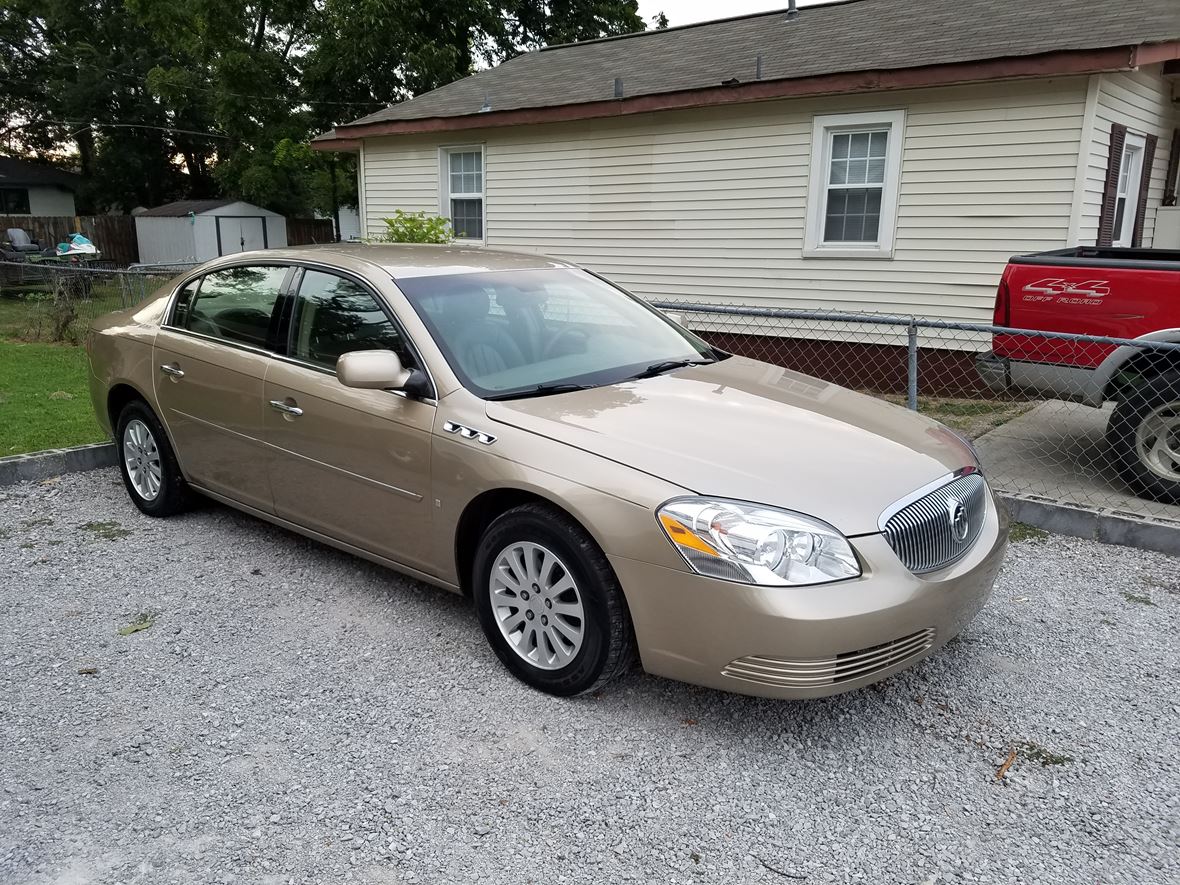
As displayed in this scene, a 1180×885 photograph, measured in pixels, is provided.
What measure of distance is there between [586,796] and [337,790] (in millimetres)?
773

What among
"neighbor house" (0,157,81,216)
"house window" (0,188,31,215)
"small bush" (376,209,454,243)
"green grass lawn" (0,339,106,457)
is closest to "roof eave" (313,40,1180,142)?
"small bush" (376,209,454,243)

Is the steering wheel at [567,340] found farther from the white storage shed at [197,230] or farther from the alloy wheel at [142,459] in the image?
the white storage shed at [197,230]

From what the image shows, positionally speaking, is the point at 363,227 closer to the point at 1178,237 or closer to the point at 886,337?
the point at 886,337

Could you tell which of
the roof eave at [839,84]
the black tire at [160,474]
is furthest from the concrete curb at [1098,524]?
the roof eave at [839,84]

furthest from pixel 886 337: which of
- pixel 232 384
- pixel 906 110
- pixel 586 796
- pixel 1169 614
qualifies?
pixel 586 796

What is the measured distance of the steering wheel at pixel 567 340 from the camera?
155 inches

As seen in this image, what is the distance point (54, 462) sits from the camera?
598cm

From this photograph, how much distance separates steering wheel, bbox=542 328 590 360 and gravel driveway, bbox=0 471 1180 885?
1.24m

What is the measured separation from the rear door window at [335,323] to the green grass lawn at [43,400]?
9.19ft

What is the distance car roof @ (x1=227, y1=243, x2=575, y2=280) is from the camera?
411 cm

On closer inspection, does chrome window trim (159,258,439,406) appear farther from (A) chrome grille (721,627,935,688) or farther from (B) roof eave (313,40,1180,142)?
(B) roof eave (313,40,1180,142)

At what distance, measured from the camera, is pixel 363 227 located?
1538 centimetres

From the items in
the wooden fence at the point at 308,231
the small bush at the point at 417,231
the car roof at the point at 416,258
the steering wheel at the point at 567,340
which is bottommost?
the steering wheel at the point at 567,340

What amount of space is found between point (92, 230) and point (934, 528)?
31.4 metres
